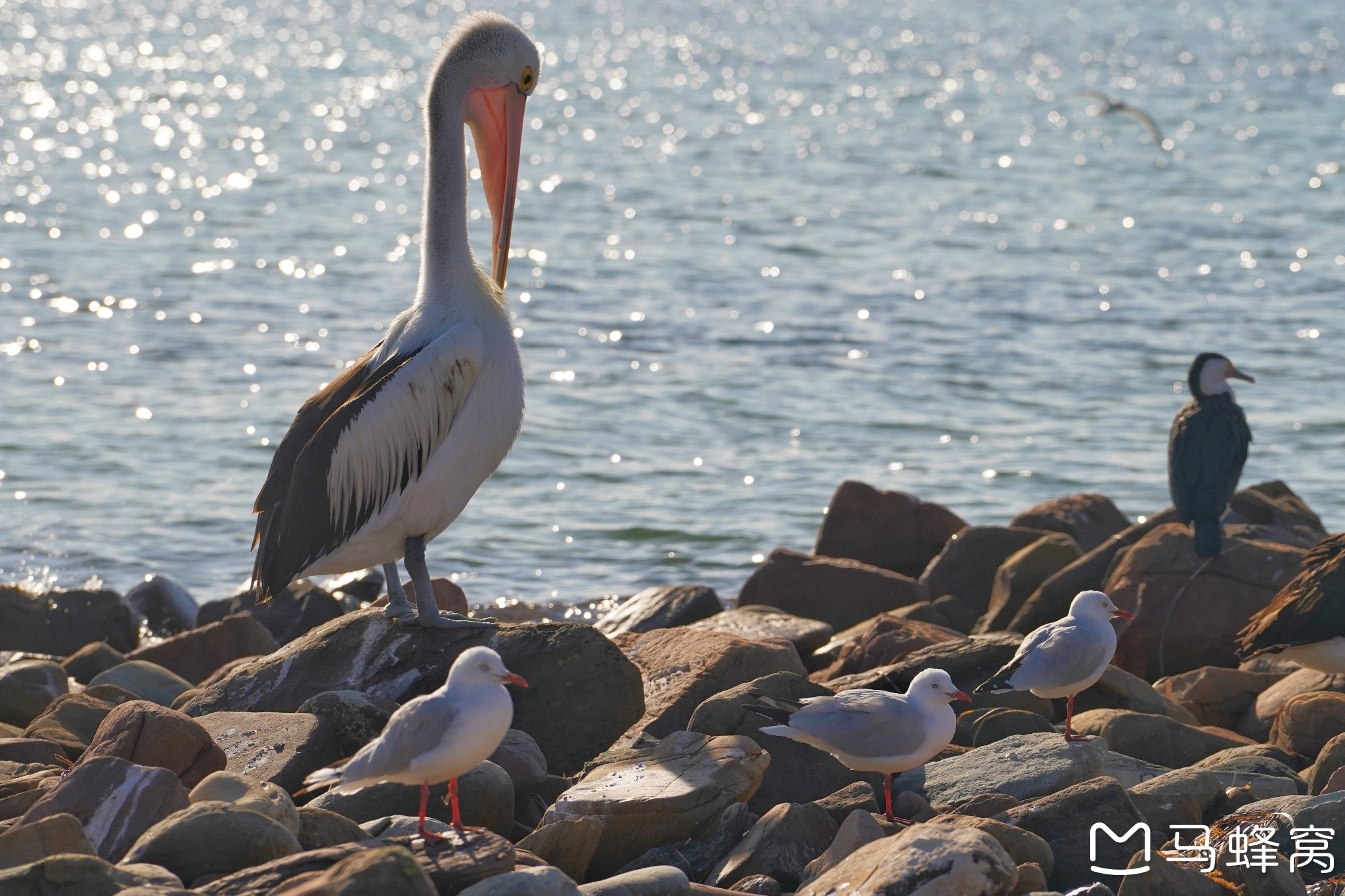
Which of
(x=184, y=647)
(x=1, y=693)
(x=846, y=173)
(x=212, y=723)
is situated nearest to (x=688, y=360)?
(x=184, y=647)

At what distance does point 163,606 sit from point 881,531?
5122 millimetres

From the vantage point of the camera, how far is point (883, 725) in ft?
20.4

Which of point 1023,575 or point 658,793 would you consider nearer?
point 658,793

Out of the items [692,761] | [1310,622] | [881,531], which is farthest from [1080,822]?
[881,531]

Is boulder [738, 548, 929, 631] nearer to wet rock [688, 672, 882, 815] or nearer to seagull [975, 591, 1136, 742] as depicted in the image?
seagull [975, 591, 1136, 742]

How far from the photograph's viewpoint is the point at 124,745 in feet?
19.9

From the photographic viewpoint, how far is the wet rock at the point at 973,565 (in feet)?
35.9

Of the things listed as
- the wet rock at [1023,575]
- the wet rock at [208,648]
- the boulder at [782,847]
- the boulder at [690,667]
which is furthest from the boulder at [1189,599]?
the wet rock at [208,648]

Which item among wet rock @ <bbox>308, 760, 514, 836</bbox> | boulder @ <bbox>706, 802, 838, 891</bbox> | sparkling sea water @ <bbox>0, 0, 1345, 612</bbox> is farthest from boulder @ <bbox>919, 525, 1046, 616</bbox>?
wet rock @ <bbox>308, 760, 514, 836</bbox>

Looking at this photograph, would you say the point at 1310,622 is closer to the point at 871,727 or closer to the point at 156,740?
the point at 871,727

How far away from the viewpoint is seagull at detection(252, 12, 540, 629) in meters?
6.84

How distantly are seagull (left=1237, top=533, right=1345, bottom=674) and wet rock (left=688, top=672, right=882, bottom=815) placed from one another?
255cm

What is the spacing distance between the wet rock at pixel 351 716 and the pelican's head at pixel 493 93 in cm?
213

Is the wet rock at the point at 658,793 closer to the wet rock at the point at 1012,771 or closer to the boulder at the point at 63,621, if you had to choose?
the wet rock at the point at 1012,771
